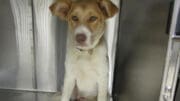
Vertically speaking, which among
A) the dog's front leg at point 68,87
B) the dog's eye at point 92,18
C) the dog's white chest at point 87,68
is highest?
the dog's eye at point 92,18

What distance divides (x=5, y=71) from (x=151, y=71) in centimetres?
54

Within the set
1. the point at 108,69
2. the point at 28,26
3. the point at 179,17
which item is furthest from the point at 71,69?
the point at 179,17

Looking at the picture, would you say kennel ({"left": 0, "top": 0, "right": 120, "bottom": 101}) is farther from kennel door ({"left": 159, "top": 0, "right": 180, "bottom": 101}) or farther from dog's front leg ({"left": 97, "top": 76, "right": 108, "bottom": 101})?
kennel door ({"left": 159, "top": 0, "right": 180, "bottom": 101})

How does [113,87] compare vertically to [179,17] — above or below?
below

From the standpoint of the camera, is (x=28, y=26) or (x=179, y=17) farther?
(x=28, y=26)

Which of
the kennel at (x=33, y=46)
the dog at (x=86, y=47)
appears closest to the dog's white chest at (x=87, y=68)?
the dog at (x=86, y=47)

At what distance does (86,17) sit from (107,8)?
0.22 feet

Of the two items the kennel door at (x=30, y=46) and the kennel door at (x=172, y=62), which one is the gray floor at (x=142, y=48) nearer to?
the kennel door at (x=172, y=62)

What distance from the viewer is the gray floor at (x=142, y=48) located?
35.7 inches

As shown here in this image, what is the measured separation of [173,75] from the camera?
912 mm

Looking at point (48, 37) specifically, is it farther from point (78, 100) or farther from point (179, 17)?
point (179, 17)

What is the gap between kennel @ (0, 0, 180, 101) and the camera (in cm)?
91

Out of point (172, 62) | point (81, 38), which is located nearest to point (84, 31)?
point (81, 38)

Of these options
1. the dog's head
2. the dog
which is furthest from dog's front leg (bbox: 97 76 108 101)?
the dog's head
